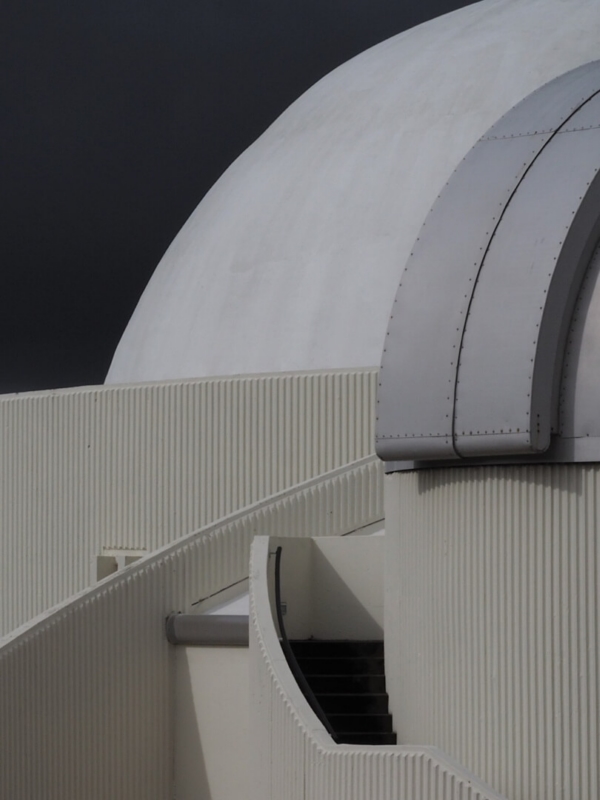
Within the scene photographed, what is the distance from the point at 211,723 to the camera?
14.8 m

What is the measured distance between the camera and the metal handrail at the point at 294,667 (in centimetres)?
1099

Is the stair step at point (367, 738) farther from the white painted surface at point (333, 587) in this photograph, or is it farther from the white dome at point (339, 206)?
the white dome at point (339, 206)

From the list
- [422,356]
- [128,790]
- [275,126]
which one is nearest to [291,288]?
[275,126]

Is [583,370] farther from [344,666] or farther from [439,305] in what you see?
[344,666]

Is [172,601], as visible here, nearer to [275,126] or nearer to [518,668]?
[518,668]

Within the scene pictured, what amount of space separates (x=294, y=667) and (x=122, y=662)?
12.1ft

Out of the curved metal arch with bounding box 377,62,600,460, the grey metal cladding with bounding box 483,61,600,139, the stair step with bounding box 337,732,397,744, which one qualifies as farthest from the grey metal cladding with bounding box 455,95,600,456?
the stair step with bounding box 337,732,397,744

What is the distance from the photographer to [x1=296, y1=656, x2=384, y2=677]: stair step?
42.0 ft

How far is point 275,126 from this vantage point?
23.8 metres

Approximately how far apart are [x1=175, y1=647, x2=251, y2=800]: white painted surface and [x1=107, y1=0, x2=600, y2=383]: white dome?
523cm

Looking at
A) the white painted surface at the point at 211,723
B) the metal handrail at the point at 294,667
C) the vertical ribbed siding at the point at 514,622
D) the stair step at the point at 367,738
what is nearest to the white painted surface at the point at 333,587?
the metal handrail at the point at 294,667

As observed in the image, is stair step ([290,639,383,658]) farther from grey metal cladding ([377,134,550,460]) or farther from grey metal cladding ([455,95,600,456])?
grey metal cladding ([455,95,600,456])

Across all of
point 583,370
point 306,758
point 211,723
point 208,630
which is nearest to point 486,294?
point 583,370

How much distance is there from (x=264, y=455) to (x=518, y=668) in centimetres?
891
